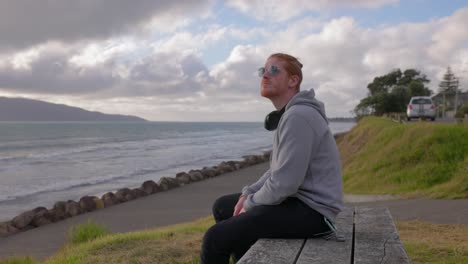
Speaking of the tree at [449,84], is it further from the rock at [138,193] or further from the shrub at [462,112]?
the rock at [138,193]

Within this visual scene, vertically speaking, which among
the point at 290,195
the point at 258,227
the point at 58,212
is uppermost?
the point at 290,195

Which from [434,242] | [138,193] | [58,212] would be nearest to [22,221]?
[58,212]

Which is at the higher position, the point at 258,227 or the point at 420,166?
the point at 258,227

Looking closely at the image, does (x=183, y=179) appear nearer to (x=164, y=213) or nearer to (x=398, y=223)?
(x=164, y=213)

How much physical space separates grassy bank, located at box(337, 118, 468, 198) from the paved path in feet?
2.85

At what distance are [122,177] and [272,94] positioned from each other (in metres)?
20.4

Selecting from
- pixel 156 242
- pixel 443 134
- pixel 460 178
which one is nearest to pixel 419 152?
pixel 443 134

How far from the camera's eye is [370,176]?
11898 mm

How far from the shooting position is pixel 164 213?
42.0ft

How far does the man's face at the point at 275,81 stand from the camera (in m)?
3.02

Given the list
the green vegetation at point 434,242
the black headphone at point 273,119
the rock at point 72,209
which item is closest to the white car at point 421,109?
the rock at point 72,209

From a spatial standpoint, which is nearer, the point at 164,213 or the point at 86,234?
the point at 86,234

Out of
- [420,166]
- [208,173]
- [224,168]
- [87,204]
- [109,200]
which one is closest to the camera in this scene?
[420,166]

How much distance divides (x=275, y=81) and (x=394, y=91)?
52639 mm
